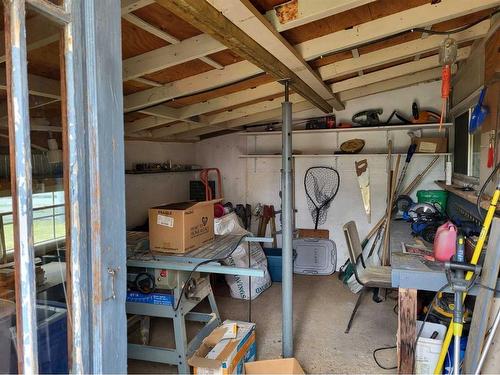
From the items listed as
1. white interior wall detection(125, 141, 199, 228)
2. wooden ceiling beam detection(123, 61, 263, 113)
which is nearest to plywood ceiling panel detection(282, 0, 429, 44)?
wooden ceiling beam detection(123, 61, 263, 113)

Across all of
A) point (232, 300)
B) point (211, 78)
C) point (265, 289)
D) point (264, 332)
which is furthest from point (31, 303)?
point (265, 289)

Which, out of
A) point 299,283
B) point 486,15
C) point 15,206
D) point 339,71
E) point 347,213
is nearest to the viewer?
point 15,206

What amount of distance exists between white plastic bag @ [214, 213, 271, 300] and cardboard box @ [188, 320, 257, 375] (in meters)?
0.82

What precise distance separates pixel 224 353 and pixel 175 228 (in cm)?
83

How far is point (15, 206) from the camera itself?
2.68 feet

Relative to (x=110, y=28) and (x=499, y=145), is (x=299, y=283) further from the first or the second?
(x=110, y=28)

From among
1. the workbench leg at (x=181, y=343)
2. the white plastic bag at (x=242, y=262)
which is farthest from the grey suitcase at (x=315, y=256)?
the workbench leg at (x=181, y=343)

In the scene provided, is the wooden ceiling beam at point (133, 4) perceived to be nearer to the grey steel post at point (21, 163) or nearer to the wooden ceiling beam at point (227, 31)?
the wooden ceiling beam at point (227, 31)

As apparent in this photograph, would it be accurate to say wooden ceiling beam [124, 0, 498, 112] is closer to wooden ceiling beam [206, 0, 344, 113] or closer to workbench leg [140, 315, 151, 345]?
wooden ceiling beam [206, 0, 344, 113]

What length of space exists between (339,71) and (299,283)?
2471 millimetres

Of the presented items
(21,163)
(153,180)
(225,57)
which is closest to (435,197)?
(225,57)

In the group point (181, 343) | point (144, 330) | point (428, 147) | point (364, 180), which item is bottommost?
Answer: point (144, 330)

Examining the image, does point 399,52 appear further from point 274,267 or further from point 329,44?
point 274,267

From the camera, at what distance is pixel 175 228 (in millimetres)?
2336
